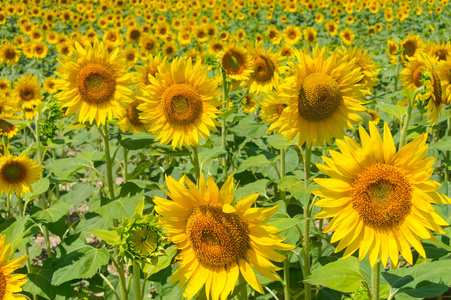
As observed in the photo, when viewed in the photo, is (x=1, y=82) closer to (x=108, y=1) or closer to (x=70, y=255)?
(x=70, y=255)

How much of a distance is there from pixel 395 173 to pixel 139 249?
994mm

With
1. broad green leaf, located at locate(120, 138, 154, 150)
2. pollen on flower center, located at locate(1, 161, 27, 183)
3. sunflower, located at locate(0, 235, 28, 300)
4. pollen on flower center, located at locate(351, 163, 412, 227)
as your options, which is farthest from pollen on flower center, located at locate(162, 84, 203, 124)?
pollen on flower center, located at locate(351, 163, 412, 227)

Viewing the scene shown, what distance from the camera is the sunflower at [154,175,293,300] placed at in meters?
1.71

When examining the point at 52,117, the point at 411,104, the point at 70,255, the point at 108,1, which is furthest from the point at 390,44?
the point at 108,1

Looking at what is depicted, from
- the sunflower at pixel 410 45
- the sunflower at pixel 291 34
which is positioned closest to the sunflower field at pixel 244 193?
the sunflower at pixel 410 45

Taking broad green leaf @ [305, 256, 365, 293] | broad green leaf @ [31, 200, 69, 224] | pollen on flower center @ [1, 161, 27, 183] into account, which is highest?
pollen on flower center @ [1, 161, 27, 183]

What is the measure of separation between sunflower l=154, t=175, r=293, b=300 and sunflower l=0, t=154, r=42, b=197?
55.8 inches

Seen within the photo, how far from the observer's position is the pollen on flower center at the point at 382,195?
1.68 m

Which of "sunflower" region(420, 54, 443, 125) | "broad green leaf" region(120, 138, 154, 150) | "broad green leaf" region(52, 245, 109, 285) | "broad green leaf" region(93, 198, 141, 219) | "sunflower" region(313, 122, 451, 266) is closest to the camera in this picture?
"sunflower" region(313, 122, 451, 266)

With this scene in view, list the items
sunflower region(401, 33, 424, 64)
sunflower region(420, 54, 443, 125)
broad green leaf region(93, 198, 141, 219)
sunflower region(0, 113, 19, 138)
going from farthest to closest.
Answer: sunflower region(401, 33, 424, 64) < sunflower region(0, 113, 19, 138) < broad green leaf region(93, 198, 141, 219) < sunflower region(420, 54, 443, 125)

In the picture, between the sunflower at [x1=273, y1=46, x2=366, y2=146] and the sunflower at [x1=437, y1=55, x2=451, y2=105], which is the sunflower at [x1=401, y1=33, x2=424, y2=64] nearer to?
the sunflower at [x1=437, y1=55, x2=451, y2=105]

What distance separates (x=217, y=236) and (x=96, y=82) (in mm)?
1553

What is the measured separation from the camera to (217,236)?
5.65 feet

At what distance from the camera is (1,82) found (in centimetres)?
588
